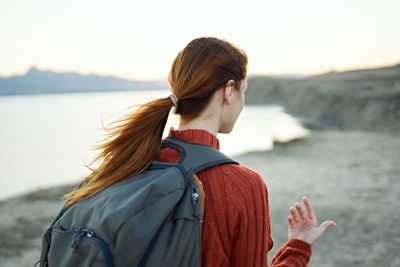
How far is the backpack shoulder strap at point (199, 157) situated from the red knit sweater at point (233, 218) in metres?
0.02

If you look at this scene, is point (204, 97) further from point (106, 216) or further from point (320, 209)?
point (320, 209)

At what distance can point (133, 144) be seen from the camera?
1300 millimetres

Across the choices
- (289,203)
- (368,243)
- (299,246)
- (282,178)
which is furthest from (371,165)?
(299,246)

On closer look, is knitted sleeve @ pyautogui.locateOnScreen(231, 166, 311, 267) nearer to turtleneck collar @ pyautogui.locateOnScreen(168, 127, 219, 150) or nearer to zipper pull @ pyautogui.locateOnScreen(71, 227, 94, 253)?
turtleneck collar @ pyautogui.locateOnScreen(168, 127, 219, 150)

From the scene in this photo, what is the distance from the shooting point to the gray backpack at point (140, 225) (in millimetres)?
1008

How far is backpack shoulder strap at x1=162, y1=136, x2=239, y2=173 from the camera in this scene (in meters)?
1.13

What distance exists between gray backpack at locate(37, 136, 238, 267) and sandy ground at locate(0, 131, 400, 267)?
11.1ft

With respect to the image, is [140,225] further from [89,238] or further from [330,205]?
[330,205]

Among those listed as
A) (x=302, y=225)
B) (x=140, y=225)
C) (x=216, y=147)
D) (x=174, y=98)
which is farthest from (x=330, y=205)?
(x=140, y=225)

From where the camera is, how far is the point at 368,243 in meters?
4.29

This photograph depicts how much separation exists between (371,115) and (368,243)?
16.5 meters

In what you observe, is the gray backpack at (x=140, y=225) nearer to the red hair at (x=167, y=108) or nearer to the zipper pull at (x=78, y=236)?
the zipper pull at (x=78, y=236)

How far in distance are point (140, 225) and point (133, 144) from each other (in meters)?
0.38

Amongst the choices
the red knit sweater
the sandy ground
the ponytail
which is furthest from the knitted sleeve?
the sandy ground
